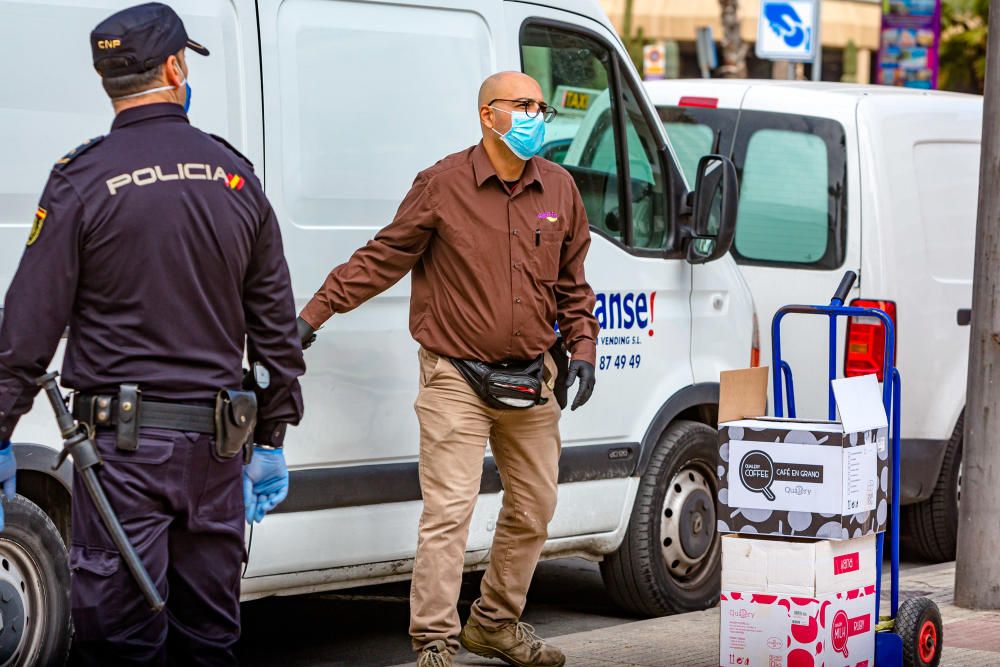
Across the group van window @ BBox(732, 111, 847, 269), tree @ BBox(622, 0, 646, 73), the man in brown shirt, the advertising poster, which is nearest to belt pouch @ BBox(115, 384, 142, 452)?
the man in brown shirt

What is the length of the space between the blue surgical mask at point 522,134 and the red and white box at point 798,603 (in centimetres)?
130

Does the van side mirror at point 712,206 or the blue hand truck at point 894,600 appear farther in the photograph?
the van side mirror at point 712,206

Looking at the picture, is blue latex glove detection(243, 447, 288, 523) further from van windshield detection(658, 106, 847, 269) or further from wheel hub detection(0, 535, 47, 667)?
van windshield detection(658, 106, 847, 269)

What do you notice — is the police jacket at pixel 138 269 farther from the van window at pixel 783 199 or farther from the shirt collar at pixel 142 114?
the van window at pixel 783 199

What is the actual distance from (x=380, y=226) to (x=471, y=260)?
0.42 m

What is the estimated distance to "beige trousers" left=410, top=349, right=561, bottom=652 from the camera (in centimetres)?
498

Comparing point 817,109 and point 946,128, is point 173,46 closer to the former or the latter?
point 817,109

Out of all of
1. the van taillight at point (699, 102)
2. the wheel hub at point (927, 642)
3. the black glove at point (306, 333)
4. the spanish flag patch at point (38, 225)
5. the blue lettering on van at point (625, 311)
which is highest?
the van taillight at point (699, 102)

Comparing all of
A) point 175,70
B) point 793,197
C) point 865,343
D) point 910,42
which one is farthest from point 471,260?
point 910,42

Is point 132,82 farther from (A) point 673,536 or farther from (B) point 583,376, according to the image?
(A) point 673,536

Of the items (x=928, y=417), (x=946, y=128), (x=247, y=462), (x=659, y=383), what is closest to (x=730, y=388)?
(x=659, y=383)

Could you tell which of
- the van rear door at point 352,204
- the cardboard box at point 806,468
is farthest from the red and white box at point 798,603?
the van rear door at point 352,204

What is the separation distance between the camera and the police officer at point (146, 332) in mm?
3451

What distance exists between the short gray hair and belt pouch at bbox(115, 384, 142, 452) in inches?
25.0
